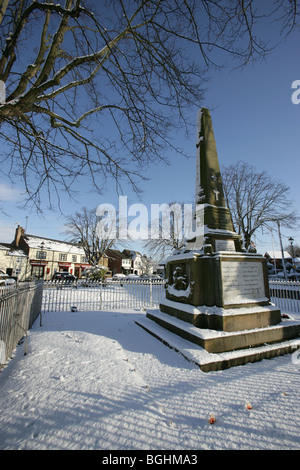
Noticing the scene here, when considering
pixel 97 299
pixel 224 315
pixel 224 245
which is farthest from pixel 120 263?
pixel 224 315

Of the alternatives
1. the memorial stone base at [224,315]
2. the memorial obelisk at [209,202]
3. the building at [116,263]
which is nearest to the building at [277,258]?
the building at [116,263]

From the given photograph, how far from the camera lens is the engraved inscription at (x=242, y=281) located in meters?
4.84

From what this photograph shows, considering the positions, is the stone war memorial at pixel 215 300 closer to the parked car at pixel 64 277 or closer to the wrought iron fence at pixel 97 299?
the wrought iron fence at pixel 97 299

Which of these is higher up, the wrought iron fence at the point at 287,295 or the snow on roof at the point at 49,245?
the snow on roof at the point at 49,245

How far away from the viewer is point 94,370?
3281 mm

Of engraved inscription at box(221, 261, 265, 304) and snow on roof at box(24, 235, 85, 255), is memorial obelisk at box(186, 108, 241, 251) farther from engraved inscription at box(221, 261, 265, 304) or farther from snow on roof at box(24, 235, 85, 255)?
snow on roof at box(24, 235, 85, 255)

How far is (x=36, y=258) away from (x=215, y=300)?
38723 mm

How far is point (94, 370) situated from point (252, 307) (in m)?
3.85

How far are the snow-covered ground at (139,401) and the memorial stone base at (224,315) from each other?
15.6 inches

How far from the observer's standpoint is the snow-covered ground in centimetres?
197

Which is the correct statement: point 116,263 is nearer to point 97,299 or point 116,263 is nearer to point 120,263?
point 120,263

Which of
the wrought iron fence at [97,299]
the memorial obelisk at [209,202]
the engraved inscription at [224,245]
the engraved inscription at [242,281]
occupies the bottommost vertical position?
the wrought iron fence at [97,299]

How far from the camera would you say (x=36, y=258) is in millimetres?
36562
